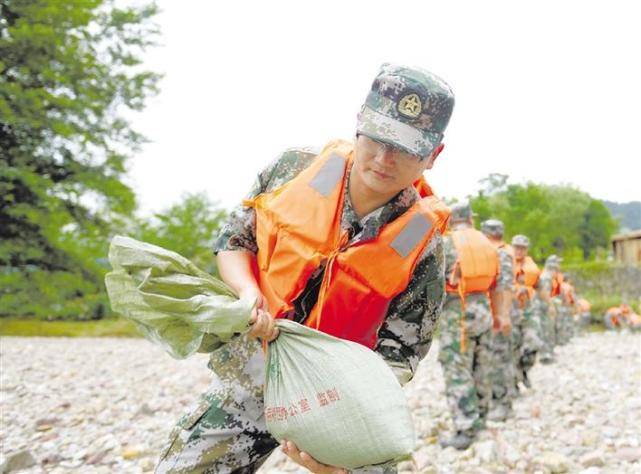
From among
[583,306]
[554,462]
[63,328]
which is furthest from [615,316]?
[554,462]

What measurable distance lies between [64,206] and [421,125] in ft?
64.5

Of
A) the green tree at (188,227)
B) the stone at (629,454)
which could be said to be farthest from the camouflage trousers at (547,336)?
the green tree at (188,227)

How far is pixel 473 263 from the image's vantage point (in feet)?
21.5

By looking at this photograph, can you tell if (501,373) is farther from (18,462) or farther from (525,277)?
(18,462)

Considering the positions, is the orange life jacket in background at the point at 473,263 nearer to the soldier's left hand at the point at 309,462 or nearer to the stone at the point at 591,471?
the stone at the point at 591,471

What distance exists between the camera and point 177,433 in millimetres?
2346

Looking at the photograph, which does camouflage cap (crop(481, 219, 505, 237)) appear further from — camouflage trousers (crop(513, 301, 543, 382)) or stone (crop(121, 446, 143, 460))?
stone (crop(121, 446, 143, 460))

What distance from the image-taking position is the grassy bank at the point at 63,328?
20.2 meters

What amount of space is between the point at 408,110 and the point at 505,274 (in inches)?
209

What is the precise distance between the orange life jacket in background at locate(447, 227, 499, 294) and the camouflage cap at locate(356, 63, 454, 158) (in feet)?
14.4

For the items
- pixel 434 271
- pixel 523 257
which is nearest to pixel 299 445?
pixel 434 271

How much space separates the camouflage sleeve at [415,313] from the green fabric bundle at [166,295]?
64cm

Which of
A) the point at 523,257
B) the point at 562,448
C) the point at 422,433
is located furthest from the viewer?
the point at 523,257

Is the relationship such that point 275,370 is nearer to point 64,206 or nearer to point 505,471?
point 505,471
